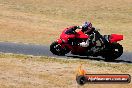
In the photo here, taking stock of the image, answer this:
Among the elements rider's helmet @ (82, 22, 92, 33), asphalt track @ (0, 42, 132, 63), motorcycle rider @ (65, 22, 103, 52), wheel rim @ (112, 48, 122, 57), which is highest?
rider's helmet @ (82, 22, 92, 33)

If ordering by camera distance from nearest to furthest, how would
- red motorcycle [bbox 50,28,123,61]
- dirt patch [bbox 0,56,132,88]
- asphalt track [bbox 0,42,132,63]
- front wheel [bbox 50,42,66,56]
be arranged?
dirt patch [bbox 0,56,132,88] → red motorcycle [bbox 50,28,123,61] → front wheel [bbox 50,42,66,56] → asphalt track [bbox 0,42,132,63]

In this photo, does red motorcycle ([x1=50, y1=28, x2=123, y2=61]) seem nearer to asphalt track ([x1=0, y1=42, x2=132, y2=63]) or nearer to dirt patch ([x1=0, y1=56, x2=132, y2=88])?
asphalt track ([x1=0, y1=42, x2=132, y2=63])

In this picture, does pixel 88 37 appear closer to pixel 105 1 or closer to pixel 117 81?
pixel 117 81

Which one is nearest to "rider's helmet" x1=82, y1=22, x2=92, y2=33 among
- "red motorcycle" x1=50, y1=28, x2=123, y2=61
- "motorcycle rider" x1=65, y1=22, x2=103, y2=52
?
"motorcycle rider" x1=65, y1=22, x2=103, y2=52

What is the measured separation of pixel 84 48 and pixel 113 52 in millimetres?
1495

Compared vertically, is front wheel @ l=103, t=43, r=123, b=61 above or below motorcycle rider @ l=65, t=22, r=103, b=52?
below

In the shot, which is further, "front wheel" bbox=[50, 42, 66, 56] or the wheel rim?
"front wheel" bbox=[50, 42, 66, 56]

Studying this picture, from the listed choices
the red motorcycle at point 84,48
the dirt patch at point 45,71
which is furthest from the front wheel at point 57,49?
the dirt patch at point 45,71

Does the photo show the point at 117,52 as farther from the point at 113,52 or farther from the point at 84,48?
the point at 84,48

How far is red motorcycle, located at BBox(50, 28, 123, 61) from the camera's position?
2170 cm

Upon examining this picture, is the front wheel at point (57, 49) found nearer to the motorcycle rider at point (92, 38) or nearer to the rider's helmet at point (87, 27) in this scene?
the motorcycle rider at point (92, 38)

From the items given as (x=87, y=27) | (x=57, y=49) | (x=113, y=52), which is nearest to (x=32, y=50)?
(x=57, y=49)

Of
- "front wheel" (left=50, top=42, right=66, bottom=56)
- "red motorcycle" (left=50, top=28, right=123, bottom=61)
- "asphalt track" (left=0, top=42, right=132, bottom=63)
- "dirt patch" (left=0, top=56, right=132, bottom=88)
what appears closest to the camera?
"dirt patch" (left=0, top=56, right=132, bottom=88)

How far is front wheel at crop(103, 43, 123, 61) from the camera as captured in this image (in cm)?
2170
